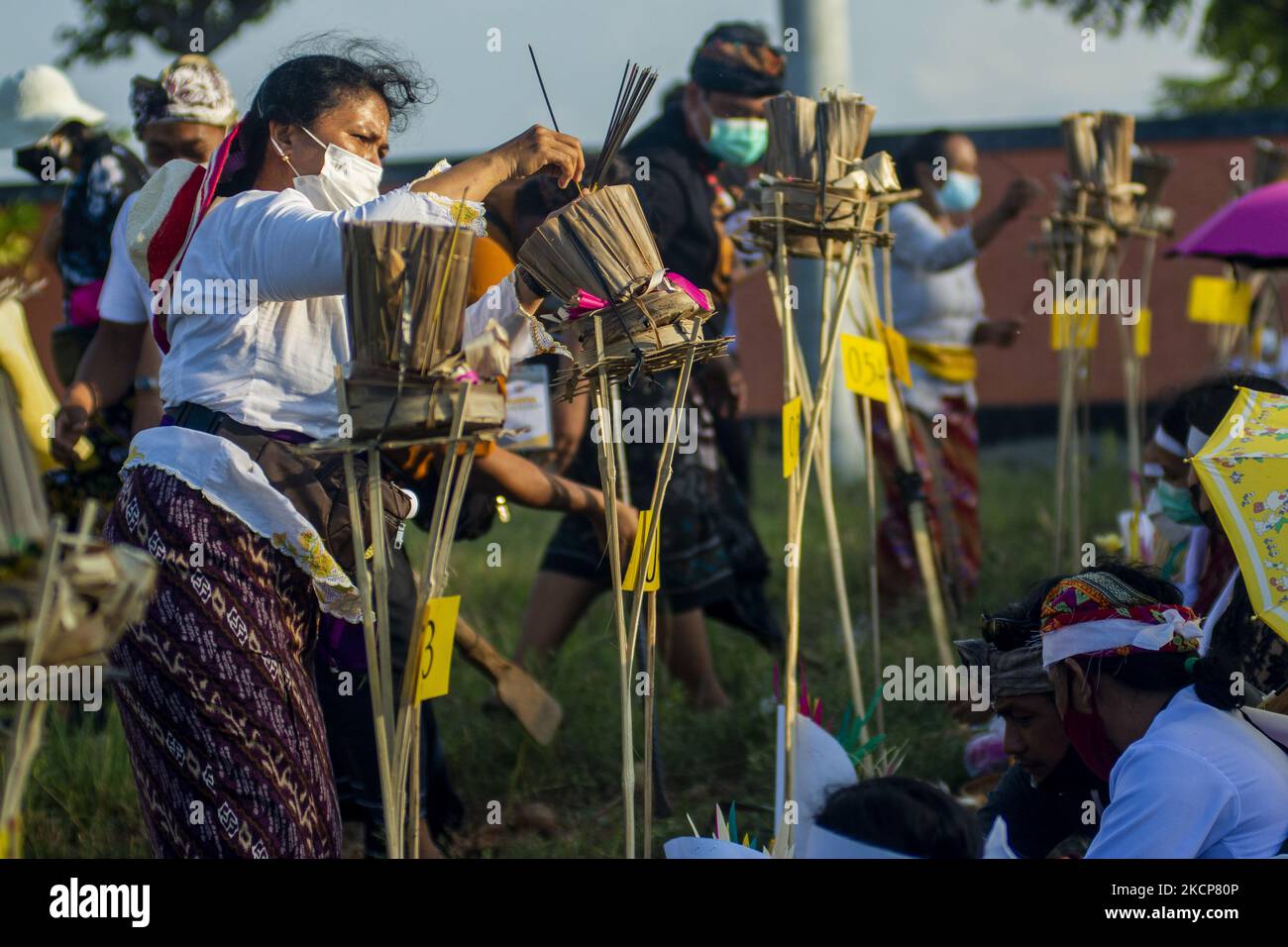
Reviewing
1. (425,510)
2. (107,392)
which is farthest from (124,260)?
(425,510)

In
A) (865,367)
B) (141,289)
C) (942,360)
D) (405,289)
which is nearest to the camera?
(405,289)

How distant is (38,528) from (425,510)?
5.41 ft

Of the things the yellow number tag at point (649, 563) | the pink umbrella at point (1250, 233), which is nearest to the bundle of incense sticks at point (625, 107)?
the yellow number tag at point (649, 563)

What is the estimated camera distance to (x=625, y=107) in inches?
88.4

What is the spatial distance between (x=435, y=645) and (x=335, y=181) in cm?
69

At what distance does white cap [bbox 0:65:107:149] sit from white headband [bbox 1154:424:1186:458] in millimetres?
2835

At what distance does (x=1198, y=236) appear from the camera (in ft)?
14.7

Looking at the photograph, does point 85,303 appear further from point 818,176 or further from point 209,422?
point 818,176

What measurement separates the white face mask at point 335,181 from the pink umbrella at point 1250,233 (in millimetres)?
2877

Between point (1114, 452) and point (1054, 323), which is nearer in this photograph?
point (1054, 323)

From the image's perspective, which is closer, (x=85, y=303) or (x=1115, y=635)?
(x=1115, y=635)

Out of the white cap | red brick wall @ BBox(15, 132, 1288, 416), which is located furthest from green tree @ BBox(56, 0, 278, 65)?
the white cap

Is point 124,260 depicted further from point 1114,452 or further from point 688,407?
point 1114,452

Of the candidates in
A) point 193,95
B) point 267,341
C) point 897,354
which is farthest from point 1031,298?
point 267,341
